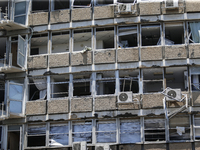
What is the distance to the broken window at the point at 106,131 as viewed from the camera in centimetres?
2222

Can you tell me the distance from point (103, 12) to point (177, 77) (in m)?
5.48

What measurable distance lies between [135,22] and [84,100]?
16.6 feet

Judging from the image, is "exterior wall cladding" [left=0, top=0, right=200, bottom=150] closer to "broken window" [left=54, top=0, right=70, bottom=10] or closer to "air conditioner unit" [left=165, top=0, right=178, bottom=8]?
"air conditioner unit" [left=165, top=0, right=178, bottom=8]

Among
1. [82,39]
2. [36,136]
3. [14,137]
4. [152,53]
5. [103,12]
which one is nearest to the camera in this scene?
[152,53]

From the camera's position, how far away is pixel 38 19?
957 inches

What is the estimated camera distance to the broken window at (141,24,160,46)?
23.2m

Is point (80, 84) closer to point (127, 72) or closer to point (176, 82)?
point (127, 72)

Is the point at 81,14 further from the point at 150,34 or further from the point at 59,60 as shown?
the point at 150,34

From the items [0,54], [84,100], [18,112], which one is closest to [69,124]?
[84,100]

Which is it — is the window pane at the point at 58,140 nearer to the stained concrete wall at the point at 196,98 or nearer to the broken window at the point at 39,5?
the stained concrete wall at the point at 196,98

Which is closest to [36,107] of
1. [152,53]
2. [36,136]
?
[36,136]

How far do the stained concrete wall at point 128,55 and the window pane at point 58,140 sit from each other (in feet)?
16.5

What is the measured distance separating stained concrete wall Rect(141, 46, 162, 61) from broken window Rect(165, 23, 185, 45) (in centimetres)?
83

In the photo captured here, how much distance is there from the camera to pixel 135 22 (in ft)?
75.9
